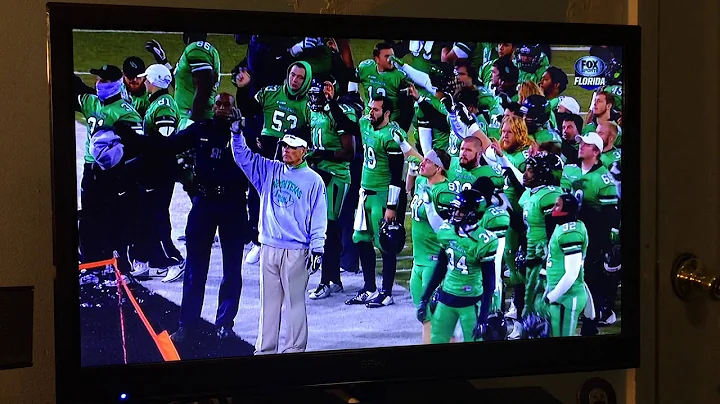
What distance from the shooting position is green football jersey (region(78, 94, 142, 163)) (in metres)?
1.08

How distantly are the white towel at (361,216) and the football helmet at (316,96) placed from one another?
16 centimetres

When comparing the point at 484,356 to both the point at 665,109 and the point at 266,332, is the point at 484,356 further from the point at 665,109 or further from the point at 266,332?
the point at 665,109

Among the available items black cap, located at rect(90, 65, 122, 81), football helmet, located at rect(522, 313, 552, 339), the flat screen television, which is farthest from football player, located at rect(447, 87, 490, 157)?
black cap, located at rect(90, 65, 122, 81)

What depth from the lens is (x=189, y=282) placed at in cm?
113

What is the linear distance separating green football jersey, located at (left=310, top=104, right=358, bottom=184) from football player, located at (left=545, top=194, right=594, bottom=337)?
1.32 ft

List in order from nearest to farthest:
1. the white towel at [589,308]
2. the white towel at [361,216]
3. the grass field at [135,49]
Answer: the grass field at [135,49] < the white towel at [361,216] < the white towel at [589,308]

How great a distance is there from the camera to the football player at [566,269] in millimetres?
1250

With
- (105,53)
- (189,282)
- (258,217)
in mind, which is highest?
(105,53)

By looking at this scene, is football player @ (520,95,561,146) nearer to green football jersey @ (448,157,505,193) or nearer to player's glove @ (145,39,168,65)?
green football jersey @ (448,157,505,193)

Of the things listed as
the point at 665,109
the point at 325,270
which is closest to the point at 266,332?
the point at 325,270

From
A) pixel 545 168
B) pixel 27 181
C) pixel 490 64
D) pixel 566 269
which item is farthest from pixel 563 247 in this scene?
pixel 27 181

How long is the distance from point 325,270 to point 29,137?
61 centimetres

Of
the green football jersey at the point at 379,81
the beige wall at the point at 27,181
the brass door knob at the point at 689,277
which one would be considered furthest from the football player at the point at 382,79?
the brass door knob at the point at 689,277

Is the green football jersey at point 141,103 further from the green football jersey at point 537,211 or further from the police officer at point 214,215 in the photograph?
the green football jersey at point 537,211
